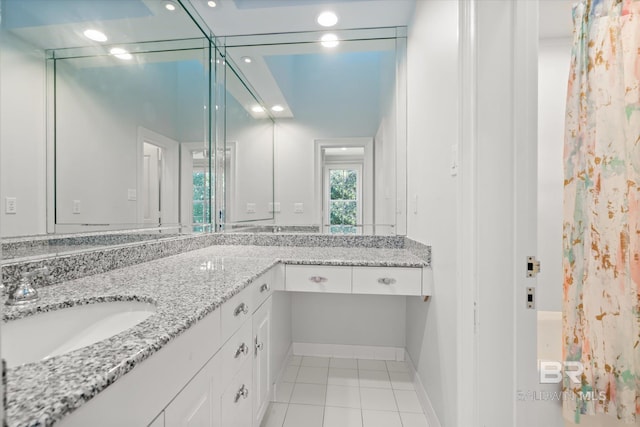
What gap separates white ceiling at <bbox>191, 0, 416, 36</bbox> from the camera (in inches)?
71.0

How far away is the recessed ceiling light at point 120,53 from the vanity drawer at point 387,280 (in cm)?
153

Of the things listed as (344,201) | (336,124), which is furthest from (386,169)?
(336,124)

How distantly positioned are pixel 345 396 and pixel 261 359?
2.25ft

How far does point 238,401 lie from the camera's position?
108 cm

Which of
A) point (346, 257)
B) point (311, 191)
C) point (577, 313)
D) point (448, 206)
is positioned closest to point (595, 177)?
point (577, 313)

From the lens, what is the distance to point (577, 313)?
1.41 metres

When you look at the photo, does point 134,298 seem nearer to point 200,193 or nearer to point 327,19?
→ point 200,193

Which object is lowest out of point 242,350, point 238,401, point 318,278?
point 238,401

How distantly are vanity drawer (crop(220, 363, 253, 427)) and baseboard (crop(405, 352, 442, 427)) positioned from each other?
0.89 metres

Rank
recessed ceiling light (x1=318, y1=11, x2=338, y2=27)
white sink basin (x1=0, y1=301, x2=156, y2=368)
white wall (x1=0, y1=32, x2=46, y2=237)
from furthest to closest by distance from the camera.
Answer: recessed ceiling light (x1=318, y1=11, x2=338, y2=27), white wall (x1=0, y1=32, x2=46, y2=237), white sink basin (x1=0, y1=301, x2=156, y2=368)

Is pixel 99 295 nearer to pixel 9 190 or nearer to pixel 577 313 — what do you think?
pixel 9 190

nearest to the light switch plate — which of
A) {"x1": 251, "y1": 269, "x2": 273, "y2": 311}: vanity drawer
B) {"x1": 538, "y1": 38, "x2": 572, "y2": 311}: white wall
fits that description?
{"x1": 251, "y1": 269, "x2": 273, "y2": 311}: vanity drawer

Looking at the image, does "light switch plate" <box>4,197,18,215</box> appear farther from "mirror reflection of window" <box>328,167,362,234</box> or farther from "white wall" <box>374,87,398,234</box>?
"white wall" <box>374,87,398,234</box>

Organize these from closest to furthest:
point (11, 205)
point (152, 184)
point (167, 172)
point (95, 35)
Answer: point (11, 205), point (95, 35), point (152, 184), point (167, 172)
